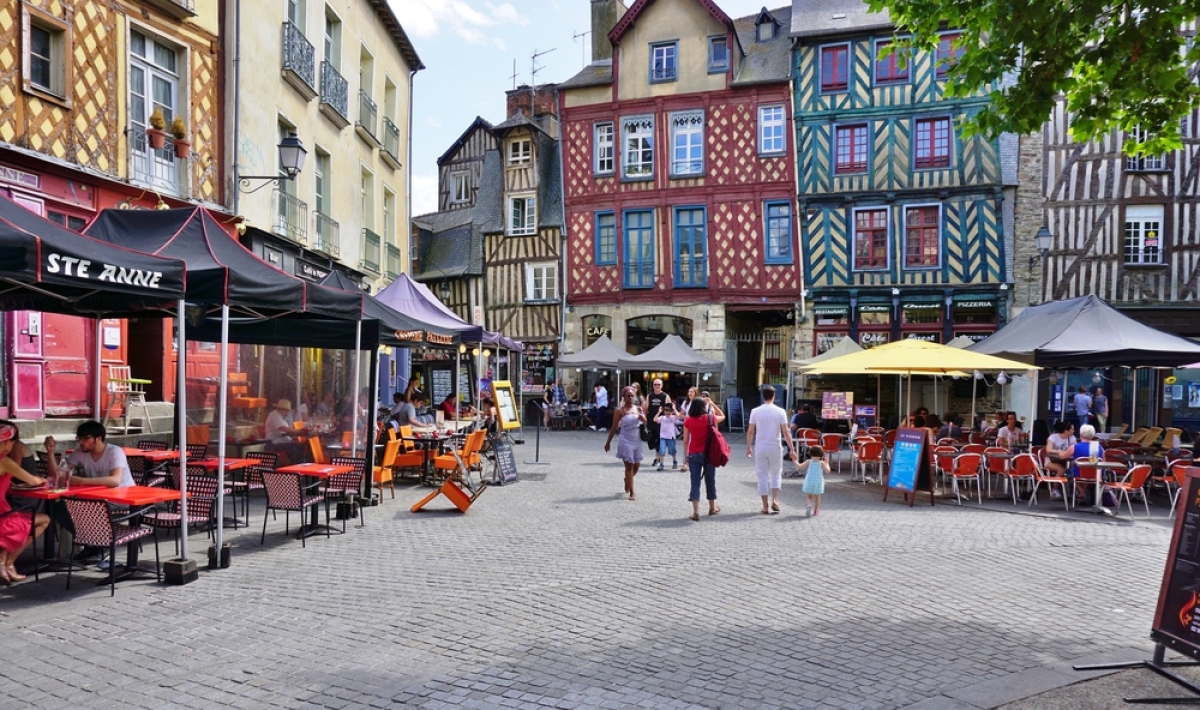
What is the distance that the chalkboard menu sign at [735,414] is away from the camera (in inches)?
909

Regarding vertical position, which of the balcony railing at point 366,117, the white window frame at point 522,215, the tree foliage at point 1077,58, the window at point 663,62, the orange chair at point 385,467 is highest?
the window at point 663,62

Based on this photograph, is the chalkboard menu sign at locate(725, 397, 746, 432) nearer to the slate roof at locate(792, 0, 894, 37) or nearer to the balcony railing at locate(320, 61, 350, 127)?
the slate roof at locate(792, 0, 894, 37)

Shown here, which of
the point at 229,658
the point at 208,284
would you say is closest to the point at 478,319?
the point at 208,284

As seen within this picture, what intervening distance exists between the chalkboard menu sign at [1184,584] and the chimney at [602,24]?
26.1 metres

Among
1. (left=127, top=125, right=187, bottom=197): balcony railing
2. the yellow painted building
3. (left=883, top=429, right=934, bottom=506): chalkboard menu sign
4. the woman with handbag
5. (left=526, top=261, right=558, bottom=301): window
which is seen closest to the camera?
the woman with handbag

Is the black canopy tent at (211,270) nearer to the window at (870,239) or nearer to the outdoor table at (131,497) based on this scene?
the outdoor table at (131,497)

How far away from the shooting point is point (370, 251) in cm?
1983

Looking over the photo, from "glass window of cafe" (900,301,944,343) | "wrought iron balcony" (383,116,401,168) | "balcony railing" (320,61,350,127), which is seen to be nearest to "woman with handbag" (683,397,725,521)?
"balcony railing" (320,61,350,127)

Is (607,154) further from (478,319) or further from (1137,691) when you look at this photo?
(1137,691)

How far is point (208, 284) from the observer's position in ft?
21.0

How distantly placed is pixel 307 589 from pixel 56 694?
6.68ft

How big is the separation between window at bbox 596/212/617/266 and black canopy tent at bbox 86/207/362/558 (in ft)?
59.8

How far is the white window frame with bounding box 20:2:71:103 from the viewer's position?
385 inches

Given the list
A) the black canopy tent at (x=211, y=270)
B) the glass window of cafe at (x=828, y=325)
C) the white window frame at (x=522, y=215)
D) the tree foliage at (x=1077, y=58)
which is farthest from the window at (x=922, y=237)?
the black canopy tent at (x=211, y=270)
